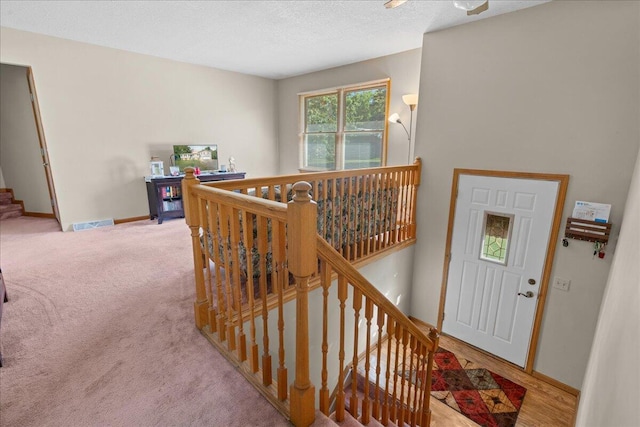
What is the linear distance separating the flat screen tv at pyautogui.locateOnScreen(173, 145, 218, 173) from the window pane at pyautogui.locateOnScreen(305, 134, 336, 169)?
183 centimetres

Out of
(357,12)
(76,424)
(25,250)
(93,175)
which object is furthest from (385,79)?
(25,250)

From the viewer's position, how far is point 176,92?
4.99 m

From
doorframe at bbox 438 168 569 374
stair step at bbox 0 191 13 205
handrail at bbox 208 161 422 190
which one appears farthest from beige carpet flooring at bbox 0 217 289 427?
doorframe at bbox 438 168 569 374

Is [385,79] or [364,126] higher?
[385,79]

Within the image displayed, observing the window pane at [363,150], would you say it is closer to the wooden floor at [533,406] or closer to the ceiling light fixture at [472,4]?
the ceiling light fixture at [472,4]

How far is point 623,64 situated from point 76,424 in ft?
14.3

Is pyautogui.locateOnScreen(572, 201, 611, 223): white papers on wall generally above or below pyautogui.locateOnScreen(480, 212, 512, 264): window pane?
above

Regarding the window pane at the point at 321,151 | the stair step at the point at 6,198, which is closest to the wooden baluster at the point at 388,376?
the window pane at the point at 321,151

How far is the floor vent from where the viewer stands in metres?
4.30

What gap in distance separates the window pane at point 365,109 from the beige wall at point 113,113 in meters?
2.22

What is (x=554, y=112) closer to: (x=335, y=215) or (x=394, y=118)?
(x=394, y=118)

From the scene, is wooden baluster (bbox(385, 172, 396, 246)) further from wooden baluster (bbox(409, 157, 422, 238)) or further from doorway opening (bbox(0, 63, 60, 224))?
doorway opening (bbox(0, 63, 60, 224))

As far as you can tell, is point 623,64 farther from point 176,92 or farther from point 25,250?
point 25,250

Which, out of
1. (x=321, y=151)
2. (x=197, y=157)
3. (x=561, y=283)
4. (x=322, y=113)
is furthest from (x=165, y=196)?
(x=561, y=283)
